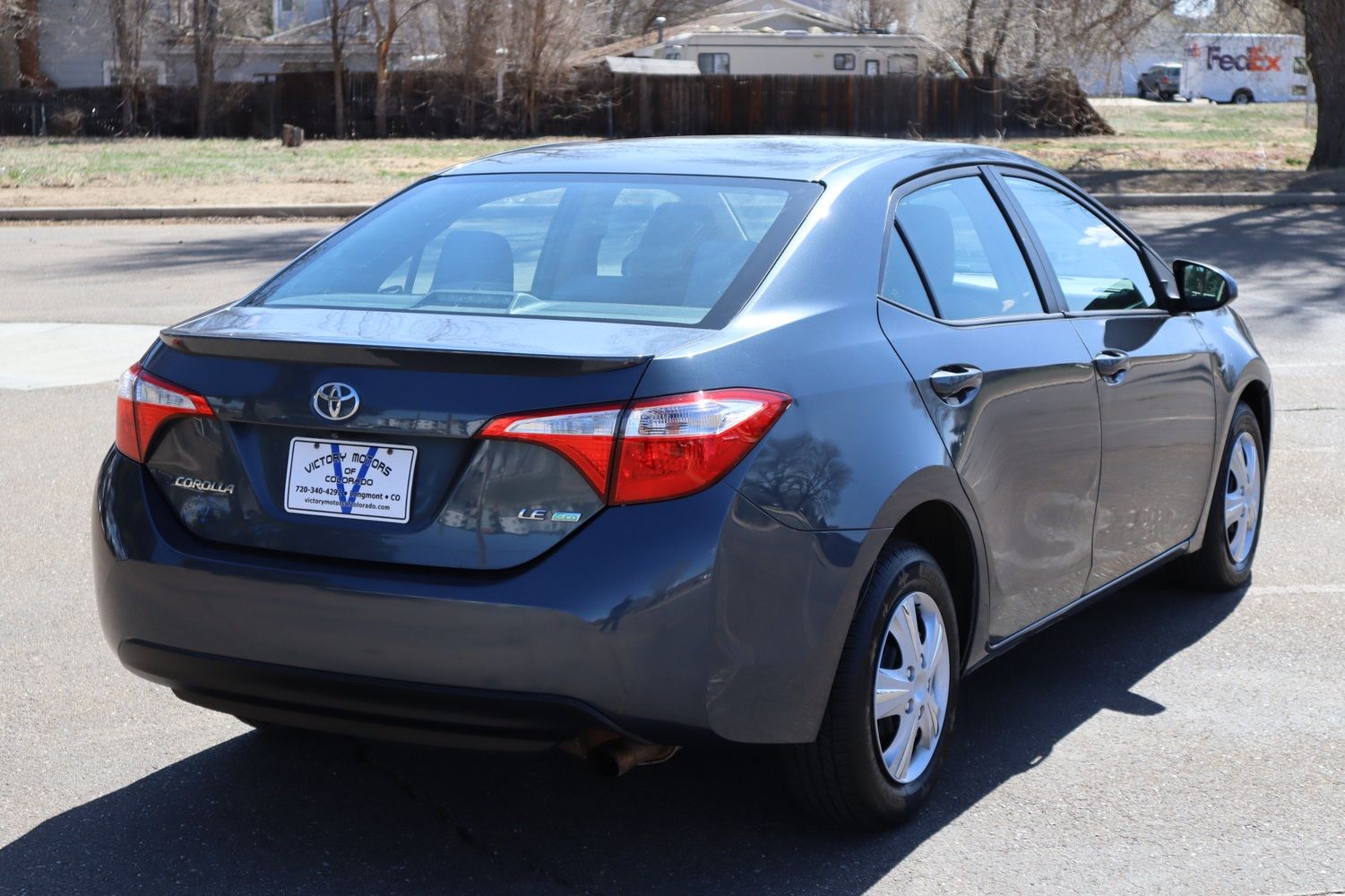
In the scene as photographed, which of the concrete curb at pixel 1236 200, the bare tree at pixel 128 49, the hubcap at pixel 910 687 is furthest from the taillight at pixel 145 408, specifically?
the bare tree at pixel 128 49

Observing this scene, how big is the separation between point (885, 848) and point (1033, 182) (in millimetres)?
2139

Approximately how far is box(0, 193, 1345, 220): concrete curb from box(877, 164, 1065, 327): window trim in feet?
57.2

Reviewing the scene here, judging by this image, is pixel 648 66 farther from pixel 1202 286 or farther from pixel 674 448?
pixel 674 448

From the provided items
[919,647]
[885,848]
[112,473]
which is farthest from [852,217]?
[112,473]

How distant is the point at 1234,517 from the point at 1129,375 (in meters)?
1.27

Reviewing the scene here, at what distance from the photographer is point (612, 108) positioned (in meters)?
45.8

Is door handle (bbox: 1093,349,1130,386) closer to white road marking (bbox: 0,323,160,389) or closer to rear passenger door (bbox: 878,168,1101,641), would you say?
rear passenger door (bbox: 878,168,1101,641)

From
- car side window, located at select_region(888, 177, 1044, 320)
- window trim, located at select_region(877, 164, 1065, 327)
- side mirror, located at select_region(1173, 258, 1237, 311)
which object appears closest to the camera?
→ window trim, located at select_region(877, 164, 1065, 327)

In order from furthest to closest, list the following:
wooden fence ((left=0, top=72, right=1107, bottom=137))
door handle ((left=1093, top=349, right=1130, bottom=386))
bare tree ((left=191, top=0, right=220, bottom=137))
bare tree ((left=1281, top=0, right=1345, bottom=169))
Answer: bare tree ((left=191, top=0, right=220, bottom=137)), wooden fence ((left=0, top=72, right=1107, bottom=137)), bare tree ((left=1281, top=0, right=1345, bottom=169)), door handle ((left=1093, top=349, right=1130, bottom=386))

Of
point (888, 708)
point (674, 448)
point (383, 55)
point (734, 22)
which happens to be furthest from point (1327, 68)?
point (734, 22)

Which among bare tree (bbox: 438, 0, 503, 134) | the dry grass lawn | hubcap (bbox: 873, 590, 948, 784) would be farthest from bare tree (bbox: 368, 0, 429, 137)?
hubcap (bbox: 873, 590, 948, 784)

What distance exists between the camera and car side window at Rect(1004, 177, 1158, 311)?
4621mm

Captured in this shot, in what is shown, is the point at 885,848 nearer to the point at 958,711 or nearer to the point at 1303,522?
the point at 958,711

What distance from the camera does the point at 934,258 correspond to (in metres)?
4.07
